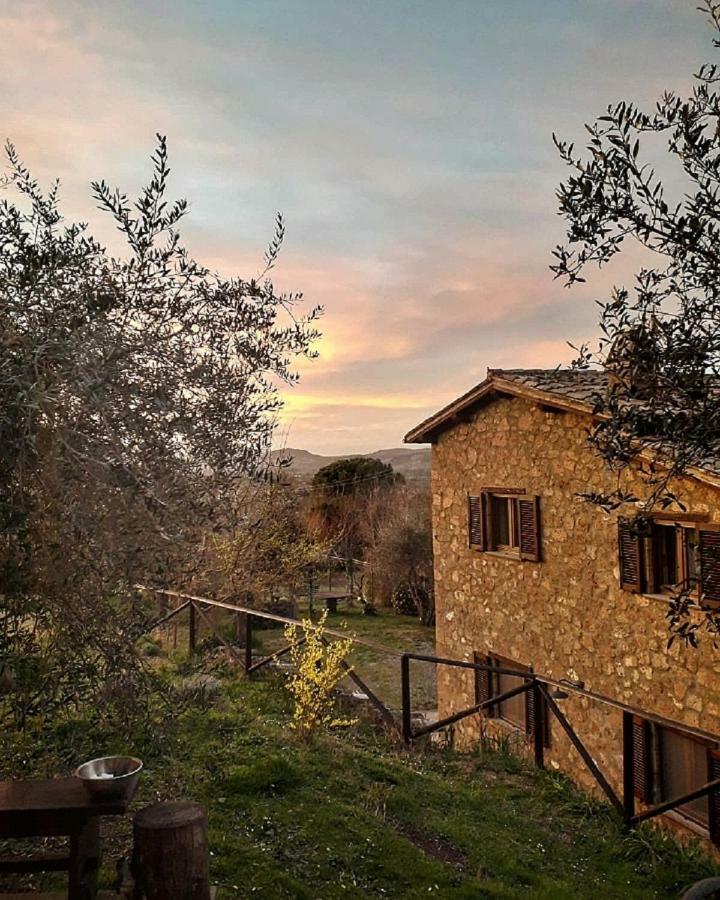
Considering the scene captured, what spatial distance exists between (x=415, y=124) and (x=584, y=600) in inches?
207

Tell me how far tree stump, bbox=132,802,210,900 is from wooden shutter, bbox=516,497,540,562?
6.16 meters

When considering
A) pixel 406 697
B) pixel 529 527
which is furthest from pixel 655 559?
pixel 406 697

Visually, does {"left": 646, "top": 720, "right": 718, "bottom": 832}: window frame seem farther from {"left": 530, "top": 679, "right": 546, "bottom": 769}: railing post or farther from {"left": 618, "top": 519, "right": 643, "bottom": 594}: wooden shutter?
{"left": 618, "top": 519, "right": 643, "bottom": 594}: wooden shutter

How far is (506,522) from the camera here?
9.35 meters

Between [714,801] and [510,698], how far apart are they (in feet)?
9.62

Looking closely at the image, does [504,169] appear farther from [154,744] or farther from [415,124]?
[154,744]

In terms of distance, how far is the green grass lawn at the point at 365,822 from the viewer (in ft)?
13.3

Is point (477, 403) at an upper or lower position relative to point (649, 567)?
upper

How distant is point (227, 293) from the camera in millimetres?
3713

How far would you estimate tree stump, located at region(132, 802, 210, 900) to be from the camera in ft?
9.60

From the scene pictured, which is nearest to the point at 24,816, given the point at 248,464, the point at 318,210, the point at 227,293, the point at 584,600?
the point at 248,464

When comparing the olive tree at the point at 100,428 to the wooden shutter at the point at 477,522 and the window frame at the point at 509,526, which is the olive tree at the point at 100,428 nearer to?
the window frame at the point at 509,526

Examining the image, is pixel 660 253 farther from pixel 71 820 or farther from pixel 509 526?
pixel 509 526

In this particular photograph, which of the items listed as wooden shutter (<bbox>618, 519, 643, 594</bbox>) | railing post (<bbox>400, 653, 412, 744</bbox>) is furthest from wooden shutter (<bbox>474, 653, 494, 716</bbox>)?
wooden shutter (<bbox>618, 519, 643, 594</bbox>)
